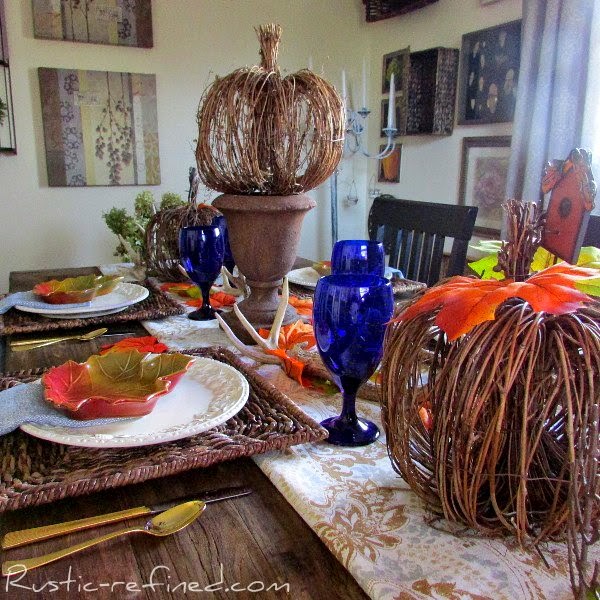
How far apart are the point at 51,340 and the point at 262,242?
1.33ft

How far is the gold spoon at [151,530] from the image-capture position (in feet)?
1.43

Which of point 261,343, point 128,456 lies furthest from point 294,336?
point 128,456

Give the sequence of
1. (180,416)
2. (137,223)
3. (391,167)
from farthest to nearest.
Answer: (391,167) → (137,223) → (180,416)

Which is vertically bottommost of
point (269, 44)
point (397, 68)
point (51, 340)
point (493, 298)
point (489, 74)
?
point (51, 340)

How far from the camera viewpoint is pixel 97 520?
0.48 metres

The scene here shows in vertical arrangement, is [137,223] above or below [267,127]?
below

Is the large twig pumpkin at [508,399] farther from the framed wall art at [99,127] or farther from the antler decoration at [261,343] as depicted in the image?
the framed wall art at [99,127]

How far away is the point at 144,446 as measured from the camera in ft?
1.86

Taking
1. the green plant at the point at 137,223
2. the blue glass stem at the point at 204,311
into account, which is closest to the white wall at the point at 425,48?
the green plant at the point at 137,223

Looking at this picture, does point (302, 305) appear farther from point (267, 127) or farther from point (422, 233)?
point (422, 233)

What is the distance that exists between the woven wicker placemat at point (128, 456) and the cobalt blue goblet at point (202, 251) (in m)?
0.51

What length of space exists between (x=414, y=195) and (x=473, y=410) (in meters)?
2.43

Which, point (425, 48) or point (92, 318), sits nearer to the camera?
point (92, 318)

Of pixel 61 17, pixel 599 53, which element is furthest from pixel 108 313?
pixel 61 17
